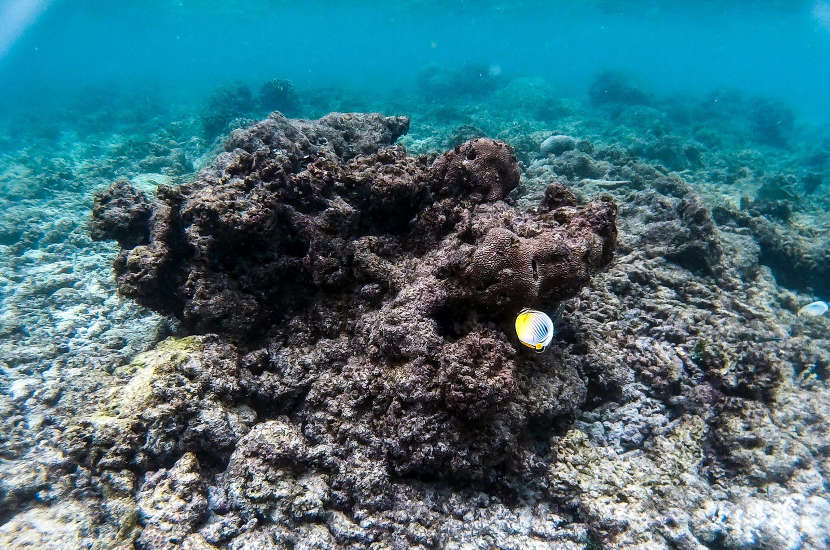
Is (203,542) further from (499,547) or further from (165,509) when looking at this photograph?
(499,547)

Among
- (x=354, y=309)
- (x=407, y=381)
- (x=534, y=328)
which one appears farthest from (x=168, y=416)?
(x=534, y=328)

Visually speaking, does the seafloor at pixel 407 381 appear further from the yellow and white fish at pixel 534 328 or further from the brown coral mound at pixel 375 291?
the yellow and white fish at pixel 534 328

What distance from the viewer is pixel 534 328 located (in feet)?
9.41

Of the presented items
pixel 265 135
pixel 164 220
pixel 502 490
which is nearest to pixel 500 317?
pixel 502 490

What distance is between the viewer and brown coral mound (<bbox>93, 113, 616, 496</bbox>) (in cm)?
316

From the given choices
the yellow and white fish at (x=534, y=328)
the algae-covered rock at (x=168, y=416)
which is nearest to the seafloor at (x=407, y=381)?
the algae-covered rock at (x=168, y=416)

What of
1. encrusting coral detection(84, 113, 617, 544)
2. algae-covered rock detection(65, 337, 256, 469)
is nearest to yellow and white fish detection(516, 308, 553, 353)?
encrusting coral detection(84, 113, 617, 544)

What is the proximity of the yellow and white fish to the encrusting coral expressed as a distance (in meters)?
0.36

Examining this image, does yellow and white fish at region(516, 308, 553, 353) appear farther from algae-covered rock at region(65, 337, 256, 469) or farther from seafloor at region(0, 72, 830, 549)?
algae-covered rock at region(65, 337, 256, 469)

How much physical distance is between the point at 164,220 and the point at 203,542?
346 cm

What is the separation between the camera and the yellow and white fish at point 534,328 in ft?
9.20

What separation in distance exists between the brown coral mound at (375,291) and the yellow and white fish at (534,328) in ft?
1.19

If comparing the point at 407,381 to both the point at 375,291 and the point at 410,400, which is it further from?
the point at 375,291

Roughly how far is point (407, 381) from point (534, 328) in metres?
1.12
